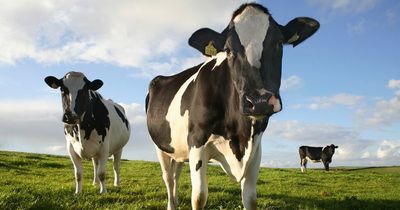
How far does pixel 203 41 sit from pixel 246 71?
1.07m

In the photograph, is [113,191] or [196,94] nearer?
[196,94]

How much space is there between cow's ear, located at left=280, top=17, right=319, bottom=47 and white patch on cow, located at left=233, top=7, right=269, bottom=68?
21.7 inches

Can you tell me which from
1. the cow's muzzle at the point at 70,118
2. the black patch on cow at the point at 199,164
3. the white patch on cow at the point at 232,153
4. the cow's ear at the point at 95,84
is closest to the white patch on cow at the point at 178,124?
the white patch on cow at the point at 232,153

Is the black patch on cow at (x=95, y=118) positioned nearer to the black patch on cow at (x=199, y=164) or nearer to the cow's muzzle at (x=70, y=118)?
the cow's muzzle at (x=70, y=118)

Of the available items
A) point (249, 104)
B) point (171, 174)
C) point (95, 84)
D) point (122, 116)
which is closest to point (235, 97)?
point (249, 104)

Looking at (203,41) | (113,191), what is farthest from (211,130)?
(113,191)

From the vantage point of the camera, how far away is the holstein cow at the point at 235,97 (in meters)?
4.77

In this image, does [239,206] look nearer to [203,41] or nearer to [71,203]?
[71,203]

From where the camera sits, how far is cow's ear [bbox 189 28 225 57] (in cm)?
A: 557

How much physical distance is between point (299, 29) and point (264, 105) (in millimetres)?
1765

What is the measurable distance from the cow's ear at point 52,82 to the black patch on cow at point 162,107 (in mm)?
3699

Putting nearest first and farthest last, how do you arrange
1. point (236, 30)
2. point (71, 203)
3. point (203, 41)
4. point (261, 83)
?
point (261, 83), point (236, 30), point (203, 41), point (71, 203)

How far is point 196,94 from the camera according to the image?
6133 millimetres

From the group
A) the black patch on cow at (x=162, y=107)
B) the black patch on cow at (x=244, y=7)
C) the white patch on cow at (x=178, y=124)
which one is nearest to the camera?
the black patch on cow at (x=244, y=7)
